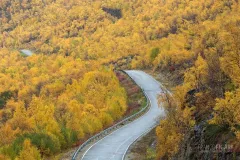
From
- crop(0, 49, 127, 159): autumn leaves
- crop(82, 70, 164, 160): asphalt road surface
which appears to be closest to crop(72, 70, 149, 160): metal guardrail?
crop(82, 70, 164, 160): asphalt road surface

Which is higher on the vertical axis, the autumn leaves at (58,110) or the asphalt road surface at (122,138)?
the autumn leaves at (58,110)

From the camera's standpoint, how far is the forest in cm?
2933

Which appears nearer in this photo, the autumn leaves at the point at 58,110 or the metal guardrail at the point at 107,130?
the metal guardrail at the point at 107,130

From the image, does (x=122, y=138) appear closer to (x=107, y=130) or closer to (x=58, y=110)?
(x=107, y=130)

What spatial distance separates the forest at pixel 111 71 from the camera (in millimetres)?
29328

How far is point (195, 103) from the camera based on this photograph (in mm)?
31609

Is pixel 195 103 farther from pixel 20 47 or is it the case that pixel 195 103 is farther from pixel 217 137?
pixel 20 47

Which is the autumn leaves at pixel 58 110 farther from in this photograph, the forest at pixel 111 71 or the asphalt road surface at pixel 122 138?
the asphalt road surface at pixel 122 138

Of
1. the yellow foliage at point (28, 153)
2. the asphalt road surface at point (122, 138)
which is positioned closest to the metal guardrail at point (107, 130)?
the asphalt road surface at point (122, 138)

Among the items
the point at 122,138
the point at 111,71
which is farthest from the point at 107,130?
the point at 111,71

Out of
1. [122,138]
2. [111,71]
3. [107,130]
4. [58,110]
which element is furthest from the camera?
[111,71]

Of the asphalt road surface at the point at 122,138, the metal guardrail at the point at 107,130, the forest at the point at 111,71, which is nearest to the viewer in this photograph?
the forest at the point at 111,71

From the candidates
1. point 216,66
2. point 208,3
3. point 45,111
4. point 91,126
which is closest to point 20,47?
point 208,3

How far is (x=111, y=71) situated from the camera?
77.9 m
